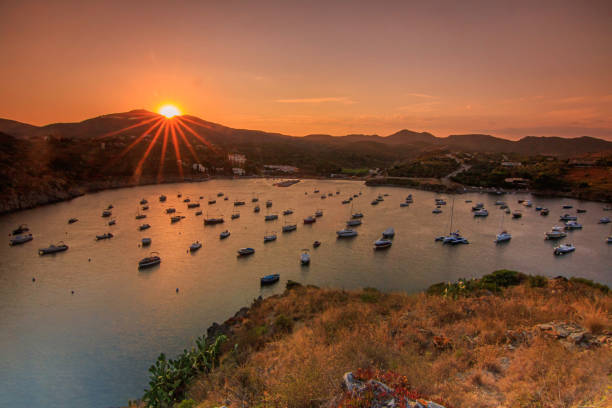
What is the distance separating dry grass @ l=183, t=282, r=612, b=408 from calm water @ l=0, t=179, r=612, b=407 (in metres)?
10.7

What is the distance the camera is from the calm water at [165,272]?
16.9 m

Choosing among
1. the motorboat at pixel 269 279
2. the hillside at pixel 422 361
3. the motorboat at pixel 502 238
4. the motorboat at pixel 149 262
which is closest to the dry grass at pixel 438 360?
the hillside at pixel 422 361

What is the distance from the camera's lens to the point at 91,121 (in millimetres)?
192125

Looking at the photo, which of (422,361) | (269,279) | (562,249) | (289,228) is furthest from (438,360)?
(562,249)

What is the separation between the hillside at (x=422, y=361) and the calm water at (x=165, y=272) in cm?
910

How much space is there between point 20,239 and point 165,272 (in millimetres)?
24389

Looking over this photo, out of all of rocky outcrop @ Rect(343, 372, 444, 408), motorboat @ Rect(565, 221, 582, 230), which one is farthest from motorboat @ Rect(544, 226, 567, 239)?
rocky outcrop @ Rect(343, 372, 444, 408)

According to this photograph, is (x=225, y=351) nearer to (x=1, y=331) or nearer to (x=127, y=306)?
(x=127, y=306)

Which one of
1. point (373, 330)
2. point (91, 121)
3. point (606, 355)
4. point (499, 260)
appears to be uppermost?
point (91, 121)

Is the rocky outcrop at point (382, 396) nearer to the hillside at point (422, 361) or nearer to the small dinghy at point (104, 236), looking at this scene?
the hillside at point (422, 361)

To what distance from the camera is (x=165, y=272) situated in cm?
2928

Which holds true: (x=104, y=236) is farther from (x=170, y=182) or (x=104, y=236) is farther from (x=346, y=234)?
(x=170, y=182)

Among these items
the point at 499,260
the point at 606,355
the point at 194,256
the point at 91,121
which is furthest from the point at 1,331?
the point at 91,121

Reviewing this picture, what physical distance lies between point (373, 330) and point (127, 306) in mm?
21481
